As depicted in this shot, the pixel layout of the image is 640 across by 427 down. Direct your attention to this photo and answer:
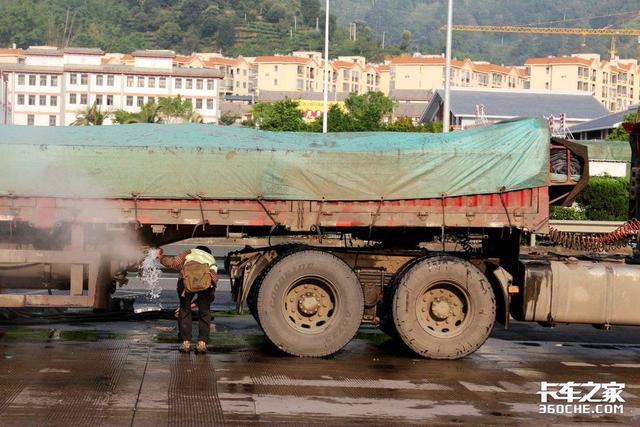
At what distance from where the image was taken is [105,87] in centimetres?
15138

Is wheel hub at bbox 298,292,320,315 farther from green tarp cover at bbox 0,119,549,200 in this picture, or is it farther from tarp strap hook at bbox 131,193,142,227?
tarp strap hook at bbox 131,193,142,227

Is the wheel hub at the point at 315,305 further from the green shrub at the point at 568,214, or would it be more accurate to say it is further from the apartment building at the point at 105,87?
the apartment building at the point at 105,87

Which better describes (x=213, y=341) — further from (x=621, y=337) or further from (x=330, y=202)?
(x=621, y=337)

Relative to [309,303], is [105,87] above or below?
above

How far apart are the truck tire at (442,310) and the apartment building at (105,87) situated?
454 ft

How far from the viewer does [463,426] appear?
388 inches

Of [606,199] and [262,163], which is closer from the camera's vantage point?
[262,163]

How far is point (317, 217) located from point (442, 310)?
1894mm

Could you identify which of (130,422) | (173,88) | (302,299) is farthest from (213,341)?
(173,88)

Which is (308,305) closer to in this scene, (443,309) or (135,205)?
(443,309)

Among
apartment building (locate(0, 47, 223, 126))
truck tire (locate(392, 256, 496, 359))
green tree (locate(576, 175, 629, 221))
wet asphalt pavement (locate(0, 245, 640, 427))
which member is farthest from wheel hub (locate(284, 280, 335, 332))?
apartment building (locate(0, 47, 223, 126))

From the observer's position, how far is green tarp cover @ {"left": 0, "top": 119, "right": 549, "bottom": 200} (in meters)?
12.9

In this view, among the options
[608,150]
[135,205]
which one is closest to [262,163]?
[135,205]

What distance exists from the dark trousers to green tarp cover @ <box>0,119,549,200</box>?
4.15 feet
